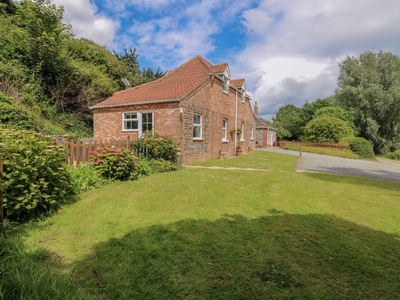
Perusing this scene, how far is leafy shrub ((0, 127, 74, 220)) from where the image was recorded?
12.3 feet

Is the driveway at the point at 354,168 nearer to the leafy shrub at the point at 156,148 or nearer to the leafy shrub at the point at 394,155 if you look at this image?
the leafy shrub at the point at 156,148

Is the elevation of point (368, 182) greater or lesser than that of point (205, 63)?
lesser

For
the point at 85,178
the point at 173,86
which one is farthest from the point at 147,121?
the point at 85,178

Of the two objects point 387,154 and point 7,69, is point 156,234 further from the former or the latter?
point 387,154

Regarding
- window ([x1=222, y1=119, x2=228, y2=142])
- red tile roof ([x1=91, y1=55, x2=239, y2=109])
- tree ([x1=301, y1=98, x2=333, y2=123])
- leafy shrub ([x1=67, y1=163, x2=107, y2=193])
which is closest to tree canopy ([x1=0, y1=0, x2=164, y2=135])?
red tile roof ([x1=91, y1=55, x2=239, y2=109])

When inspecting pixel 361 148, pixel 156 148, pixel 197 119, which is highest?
pixel 197 119

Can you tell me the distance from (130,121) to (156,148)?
5.67 meters

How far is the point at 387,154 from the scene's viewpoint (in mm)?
30875

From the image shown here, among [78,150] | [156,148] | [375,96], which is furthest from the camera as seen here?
[375,96]

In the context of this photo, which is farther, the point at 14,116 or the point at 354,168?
the point at 354,168

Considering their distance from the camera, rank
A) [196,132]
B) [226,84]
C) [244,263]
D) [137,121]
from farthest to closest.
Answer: [226,84] < [196,132] < [137,121] < [244,263]

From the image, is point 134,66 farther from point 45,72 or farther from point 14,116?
point 14,116

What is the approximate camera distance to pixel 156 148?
9844mm

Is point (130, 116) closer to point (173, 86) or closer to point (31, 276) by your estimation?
point (173, 86)
